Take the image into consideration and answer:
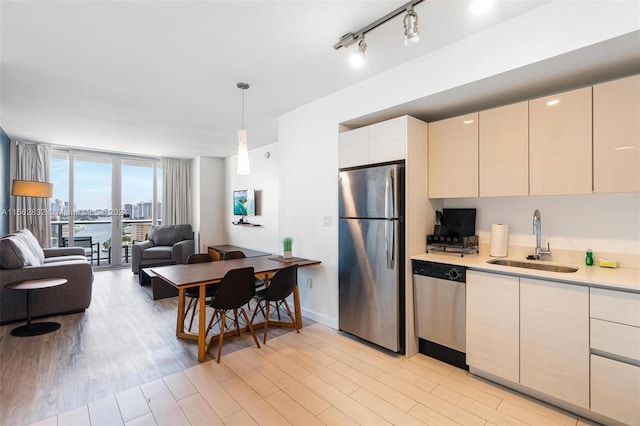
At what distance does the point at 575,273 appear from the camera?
2.04 meters

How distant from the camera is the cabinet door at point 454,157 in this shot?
267 cm

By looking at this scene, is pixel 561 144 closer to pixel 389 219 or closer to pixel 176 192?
pixel 389 219

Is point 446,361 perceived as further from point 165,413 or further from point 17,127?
point 17,127

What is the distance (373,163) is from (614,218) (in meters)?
1.92

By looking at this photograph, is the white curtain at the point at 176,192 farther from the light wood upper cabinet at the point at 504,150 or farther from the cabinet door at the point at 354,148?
the light wood upper cabinet at the point at 504,150

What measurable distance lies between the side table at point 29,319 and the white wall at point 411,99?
2.69m

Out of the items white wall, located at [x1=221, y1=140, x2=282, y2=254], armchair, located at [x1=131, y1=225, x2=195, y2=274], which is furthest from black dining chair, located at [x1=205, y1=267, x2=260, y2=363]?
armchair, located at [x1=131, y1=225, x2=195, y2=274]

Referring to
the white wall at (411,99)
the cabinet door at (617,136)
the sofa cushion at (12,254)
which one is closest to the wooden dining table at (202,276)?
the white wall at (411,99)

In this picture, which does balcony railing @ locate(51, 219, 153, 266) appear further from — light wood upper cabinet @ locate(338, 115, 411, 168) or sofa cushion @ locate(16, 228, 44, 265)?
light wood upper cabinet @ locate(338, 115, 411, 168)

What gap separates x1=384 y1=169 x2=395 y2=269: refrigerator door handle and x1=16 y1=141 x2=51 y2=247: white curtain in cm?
677

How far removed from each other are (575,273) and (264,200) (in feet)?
15.6

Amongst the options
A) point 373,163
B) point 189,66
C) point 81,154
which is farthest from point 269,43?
point 81,154

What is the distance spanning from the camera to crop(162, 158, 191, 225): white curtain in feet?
23.9

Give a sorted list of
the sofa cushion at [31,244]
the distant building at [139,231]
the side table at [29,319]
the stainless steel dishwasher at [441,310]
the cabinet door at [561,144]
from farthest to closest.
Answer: the distant building at [139,231] < the sofa cushion at [31,244] < the side table at [29,319] < the stainless steel dishwasher at [441,310] < the cabinet door at [561,144]
